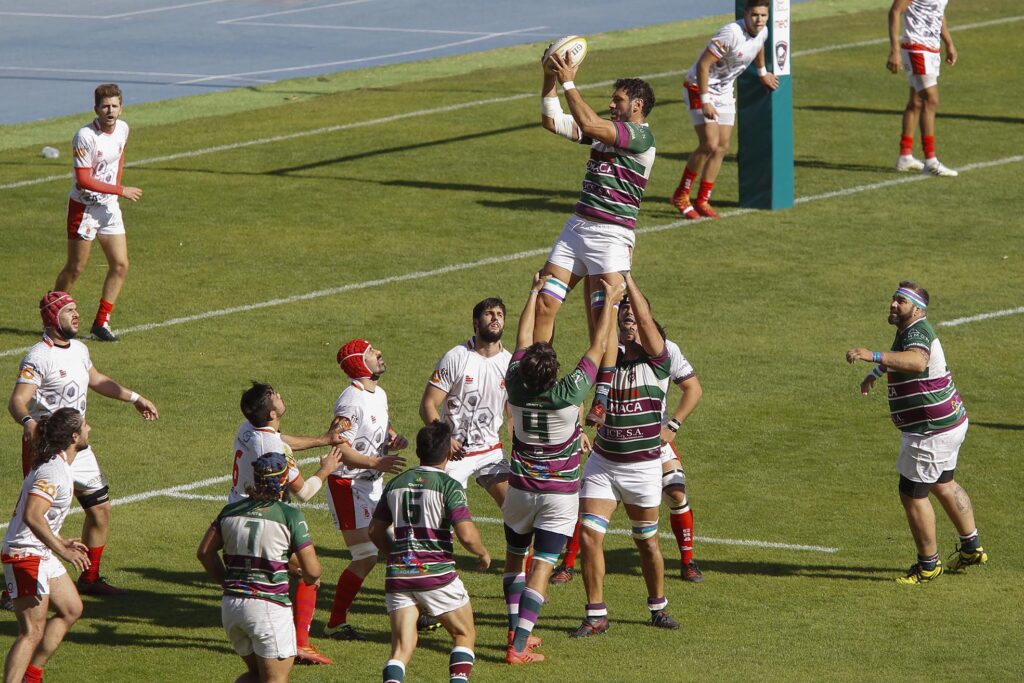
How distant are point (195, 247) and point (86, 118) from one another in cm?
830

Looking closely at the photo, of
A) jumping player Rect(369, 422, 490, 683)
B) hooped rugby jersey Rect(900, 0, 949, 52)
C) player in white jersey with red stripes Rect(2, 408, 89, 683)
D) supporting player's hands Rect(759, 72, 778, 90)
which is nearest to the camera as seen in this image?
jumping player Rect(369, 422, 490, 683)

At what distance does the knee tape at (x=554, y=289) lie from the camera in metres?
12.6

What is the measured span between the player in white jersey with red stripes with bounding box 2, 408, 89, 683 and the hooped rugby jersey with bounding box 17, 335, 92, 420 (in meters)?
1.90

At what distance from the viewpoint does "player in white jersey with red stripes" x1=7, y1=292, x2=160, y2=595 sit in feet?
39.1

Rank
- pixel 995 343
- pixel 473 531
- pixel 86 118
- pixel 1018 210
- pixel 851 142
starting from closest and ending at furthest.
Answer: pixel 473 531
pixel 995 343
pixel 1018 210
pixel 851 142
pixel 86 118

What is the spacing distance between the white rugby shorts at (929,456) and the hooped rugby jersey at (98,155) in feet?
28.9

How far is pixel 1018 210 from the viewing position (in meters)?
22.5

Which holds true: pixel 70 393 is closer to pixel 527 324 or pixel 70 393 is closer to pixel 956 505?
pixel 527 324

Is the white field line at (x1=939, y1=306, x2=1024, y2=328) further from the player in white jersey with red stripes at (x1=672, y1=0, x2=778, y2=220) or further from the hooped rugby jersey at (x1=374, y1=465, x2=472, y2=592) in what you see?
the hooped rugby jersey at (x1=374, y1=465, x2=472, y2=592)

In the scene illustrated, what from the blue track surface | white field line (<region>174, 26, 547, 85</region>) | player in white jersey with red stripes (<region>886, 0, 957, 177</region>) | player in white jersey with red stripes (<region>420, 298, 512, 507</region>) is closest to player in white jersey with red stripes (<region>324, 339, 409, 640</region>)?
player in white jersey with red stripes (<region>420, 298, 512, 507</region>)

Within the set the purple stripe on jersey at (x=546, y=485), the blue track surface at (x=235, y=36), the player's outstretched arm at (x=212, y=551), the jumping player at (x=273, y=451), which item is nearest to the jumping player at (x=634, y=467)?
the purple stripe on jersey at (x=546, y=485)

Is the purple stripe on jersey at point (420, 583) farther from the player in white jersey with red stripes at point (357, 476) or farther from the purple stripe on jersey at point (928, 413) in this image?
the purple stripe on jersey at point (928, 413)

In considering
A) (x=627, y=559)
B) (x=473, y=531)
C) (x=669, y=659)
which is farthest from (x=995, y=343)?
(x=473, y=531)

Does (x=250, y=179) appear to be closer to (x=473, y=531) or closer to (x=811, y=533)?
(x=811, y=533)
